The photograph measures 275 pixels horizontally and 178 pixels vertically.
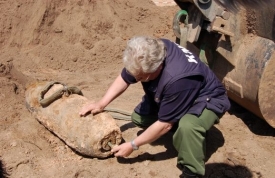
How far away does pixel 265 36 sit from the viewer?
4215 mm

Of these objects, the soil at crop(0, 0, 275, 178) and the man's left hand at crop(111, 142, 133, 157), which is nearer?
the man's left hand at crop(111, 142, 133, 157)

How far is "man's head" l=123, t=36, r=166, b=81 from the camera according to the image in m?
3.26

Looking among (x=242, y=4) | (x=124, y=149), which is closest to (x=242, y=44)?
(x=242, y=4)

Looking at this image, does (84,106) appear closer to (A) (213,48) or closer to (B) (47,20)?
(A) (213,48)

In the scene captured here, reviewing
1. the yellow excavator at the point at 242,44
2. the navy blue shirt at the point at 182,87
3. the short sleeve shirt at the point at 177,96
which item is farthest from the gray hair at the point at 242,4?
the short sleeve shirt at the point at 177,96

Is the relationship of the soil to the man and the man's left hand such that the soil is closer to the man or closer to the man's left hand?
the man's left hand

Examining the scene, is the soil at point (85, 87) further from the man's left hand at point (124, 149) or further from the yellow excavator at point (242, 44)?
the yellow excavator at point (242, 44)

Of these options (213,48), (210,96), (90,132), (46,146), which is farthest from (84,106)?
(213,48)

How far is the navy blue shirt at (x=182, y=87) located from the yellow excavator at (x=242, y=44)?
52cm

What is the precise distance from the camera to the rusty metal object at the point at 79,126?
3.87 m

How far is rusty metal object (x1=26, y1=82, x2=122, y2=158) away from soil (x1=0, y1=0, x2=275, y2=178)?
0.16 m

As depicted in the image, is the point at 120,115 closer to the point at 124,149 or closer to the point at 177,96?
the point at 124,149

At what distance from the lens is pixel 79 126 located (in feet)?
13.0

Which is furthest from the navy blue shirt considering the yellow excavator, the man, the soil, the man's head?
the soil
